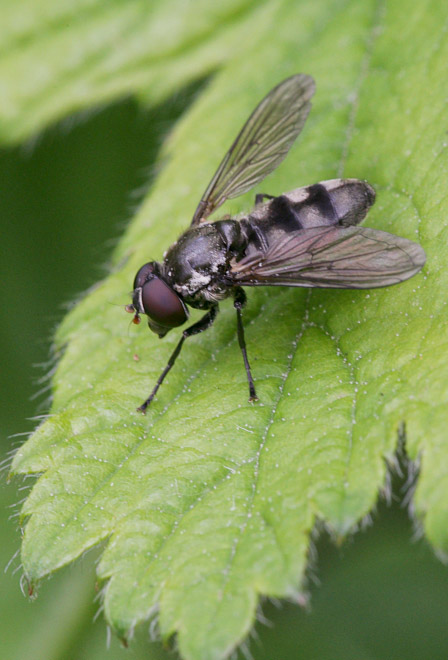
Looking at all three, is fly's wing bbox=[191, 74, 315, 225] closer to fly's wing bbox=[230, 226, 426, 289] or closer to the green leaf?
the green leaf

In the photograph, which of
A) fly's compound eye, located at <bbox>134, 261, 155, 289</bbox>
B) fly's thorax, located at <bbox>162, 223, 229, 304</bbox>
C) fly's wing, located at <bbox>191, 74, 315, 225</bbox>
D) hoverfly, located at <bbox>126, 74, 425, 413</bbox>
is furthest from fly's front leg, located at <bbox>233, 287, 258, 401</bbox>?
fly's wing, located at <bbox>191, 74, 315, 225</bbox>

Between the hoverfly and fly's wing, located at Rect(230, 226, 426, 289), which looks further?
the hoverfly

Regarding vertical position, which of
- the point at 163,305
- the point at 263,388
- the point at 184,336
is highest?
the point at 163,305

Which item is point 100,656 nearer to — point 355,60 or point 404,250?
point 404,250

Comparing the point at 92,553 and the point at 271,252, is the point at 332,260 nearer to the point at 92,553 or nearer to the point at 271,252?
the point at 271,252

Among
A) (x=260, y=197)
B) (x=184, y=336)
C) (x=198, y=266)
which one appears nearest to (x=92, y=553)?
(x=184, y=336)

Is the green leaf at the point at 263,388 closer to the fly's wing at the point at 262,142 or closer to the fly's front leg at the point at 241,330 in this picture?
the fly's front leg at the point at 241,330
